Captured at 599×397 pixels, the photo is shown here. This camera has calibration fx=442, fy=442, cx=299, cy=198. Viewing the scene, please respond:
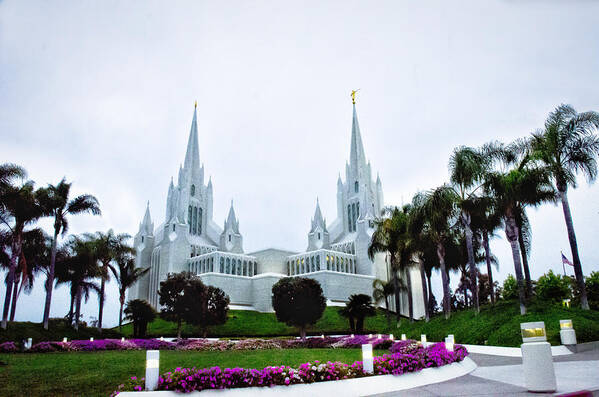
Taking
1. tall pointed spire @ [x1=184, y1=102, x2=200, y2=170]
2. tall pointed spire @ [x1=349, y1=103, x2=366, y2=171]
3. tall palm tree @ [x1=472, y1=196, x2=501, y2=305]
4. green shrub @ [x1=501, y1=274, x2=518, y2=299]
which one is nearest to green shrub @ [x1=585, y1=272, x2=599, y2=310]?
green shrub @ [x1=501, y1=274, x2=518, y2=299]

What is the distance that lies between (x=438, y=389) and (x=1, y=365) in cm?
1293

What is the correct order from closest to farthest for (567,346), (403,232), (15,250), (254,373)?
(254,373) → (567,346) → (15,250) → (403,232)

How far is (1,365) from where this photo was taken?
13.6 m

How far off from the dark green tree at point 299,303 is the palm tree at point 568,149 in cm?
1795

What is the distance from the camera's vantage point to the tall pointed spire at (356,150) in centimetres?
6912

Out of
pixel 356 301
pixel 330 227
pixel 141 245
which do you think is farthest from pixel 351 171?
pixel 356 301

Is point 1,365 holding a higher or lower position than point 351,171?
lower

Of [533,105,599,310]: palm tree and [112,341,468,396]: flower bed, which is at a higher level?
[533,105,599,310]: palm tree

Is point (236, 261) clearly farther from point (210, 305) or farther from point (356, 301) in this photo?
point (356, 301)

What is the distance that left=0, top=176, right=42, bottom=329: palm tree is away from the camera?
23625 millimetres

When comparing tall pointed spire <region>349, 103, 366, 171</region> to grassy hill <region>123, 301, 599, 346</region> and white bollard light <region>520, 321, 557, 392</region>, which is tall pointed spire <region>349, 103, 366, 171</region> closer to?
grassy hill <region>123, 301, 599, 346</region>

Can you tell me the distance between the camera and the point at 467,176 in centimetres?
2355

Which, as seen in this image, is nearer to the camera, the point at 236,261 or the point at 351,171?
the point at 236,261

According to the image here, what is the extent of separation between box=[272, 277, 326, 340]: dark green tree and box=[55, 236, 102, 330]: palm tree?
1377cm
